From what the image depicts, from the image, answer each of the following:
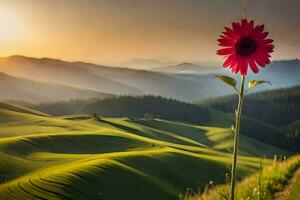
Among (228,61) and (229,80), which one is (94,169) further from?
(228,61)

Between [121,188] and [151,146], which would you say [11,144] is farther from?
[151,146]

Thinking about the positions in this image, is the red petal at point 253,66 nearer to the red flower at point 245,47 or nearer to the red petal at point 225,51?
the red flower at point 245,47

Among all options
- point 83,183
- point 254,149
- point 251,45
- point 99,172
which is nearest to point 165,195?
point 99,172

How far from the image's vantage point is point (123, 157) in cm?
6297

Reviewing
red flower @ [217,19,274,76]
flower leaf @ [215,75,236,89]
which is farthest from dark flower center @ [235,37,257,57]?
flower leaf @ [215,75,236,89]

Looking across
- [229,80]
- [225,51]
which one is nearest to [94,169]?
[229,80]

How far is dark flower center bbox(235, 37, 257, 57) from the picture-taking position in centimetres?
443

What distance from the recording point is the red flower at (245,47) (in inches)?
171

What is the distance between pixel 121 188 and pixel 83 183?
8.22 metres

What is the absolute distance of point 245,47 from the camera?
4445mm

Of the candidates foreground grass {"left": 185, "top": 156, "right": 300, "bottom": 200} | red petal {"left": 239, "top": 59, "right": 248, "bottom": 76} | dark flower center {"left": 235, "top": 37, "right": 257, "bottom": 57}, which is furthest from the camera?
foreground grass {"left": 185, "top": 156, "right": 300, "bottom": 200}

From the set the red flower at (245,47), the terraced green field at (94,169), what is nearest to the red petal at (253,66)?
the red flower at (245,47)

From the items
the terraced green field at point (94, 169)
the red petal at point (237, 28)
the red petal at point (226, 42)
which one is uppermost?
the red petal at point (237, 28)

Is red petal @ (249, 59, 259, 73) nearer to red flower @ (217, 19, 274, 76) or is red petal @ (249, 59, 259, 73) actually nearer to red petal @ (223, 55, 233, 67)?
red flower @ (217, 19, 274, 76)
